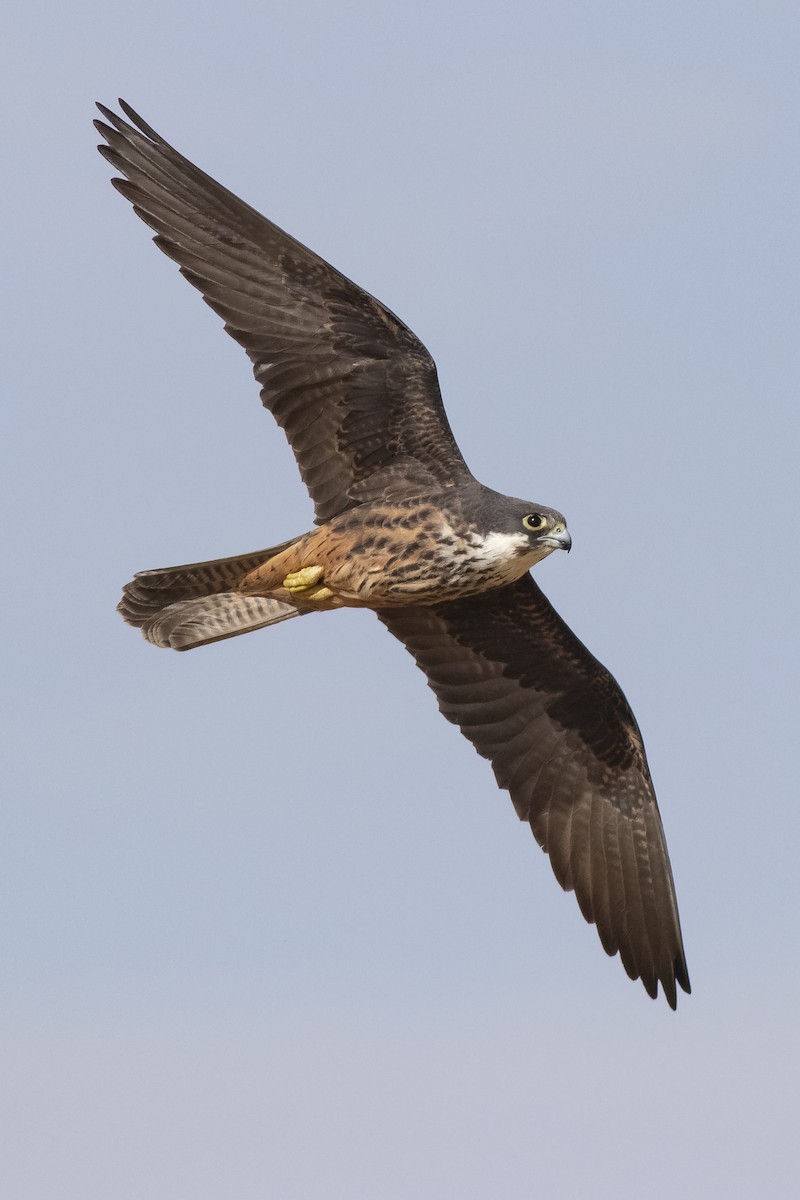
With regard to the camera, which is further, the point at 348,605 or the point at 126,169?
the point at 348,605

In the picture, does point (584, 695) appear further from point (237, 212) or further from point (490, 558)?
point (237, 212)

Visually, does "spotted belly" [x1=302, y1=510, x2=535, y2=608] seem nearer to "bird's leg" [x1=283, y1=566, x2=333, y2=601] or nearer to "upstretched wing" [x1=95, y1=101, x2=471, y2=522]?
"bird's leg" [x1=283, y1=566, x2=333, y2=601]

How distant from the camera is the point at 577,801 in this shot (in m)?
13.6

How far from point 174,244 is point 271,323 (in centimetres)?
78

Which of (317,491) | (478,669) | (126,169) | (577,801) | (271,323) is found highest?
(126,169)

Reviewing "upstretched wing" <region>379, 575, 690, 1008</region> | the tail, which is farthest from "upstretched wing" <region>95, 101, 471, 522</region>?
"upstretched wing" <region>379, 575, 690, 1008</region>

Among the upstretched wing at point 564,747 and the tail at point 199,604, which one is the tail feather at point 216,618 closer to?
the tail at point 199,604

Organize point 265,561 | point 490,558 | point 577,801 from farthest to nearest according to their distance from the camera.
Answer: point 577,801, point 265,561, point 490,558

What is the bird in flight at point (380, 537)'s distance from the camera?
11.6 m

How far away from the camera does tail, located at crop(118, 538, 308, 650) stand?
12.6 metres

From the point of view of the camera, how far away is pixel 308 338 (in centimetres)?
1187

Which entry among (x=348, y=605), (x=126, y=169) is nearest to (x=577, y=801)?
(x=348, y=605)

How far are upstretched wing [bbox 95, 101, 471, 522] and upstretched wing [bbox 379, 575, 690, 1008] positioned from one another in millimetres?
1659

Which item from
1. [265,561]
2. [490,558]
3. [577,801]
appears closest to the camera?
[490,558]
